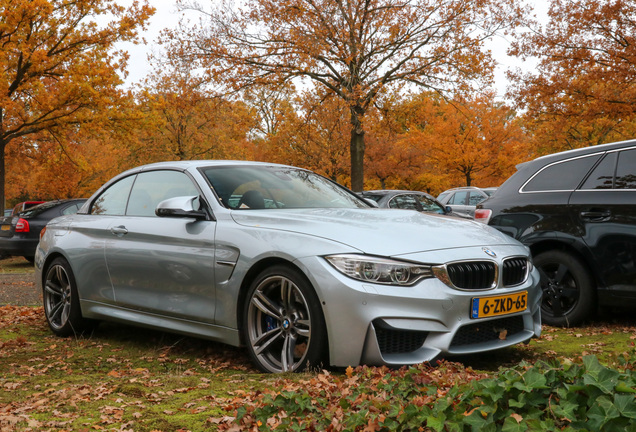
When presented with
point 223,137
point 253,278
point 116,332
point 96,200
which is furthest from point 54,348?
point 223,137

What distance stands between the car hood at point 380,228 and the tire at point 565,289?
147cm

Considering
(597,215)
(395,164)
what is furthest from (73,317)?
(395,164)

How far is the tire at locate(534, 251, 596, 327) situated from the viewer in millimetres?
6230

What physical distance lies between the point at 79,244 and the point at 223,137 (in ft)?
119

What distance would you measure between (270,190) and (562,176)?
2.90 meters

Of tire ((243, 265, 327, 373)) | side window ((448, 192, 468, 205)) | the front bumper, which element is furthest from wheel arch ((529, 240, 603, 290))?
side window ((448, 192, 468, 205))

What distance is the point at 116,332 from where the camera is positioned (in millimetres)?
6906

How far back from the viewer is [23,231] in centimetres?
1641

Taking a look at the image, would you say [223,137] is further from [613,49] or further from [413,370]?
[413,370]

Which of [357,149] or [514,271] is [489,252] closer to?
[514,271]

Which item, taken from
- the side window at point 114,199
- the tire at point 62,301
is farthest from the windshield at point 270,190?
the tire at point 62,301

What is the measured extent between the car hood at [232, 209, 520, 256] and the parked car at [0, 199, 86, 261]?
41.8ft

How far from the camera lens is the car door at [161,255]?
521cm

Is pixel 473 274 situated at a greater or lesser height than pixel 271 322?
greater
